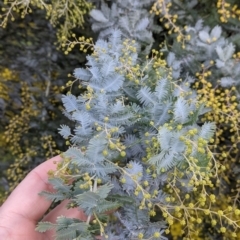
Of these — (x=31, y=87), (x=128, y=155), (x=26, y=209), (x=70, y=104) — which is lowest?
(x=26, y=209)

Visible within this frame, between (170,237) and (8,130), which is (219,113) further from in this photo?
(8,130)

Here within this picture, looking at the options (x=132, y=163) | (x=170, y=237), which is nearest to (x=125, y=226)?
(x=132, y=163)

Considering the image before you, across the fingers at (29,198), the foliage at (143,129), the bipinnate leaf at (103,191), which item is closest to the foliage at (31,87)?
the foliage at (143,129)

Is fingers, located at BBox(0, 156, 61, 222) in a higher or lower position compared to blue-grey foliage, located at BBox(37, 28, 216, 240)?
lower

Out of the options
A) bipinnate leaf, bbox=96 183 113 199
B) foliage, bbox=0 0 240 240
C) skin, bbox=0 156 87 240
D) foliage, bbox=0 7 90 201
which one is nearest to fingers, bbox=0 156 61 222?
skin, bbox=0 156 87 240

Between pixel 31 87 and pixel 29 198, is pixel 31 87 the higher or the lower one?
the higher one

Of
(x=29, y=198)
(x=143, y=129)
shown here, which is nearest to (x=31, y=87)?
(x=29, y=198)

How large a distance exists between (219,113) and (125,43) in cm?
43

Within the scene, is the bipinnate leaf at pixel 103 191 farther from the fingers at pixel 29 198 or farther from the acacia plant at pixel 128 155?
the fingers at pixel 29 198

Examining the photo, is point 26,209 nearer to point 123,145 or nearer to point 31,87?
point 123,145

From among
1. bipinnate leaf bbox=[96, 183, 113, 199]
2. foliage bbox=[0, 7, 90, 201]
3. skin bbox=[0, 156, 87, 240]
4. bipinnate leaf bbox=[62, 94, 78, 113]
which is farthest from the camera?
foliage bbox=[0, 7, 90, 201]

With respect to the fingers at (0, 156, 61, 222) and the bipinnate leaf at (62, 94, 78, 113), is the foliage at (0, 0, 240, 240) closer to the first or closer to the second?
the bipinnate leaf at (62, 94, 78, 113)

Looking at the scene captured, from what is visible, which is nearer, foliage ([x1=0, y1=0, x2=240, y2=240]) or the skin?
foliage ([x1=0, y1=0, x2=240, y2=240])

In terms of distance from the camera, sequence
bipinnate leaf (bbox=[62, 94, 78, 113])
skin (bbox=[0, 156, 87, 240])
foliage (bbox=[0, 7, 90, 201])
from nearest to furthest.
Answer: bipinnate leaf (bbox=[62, 94, 78, 113]), skin (bbox=[0, 156, 87, 240]), foliage (bbox=[0, 7, 90, 201])
